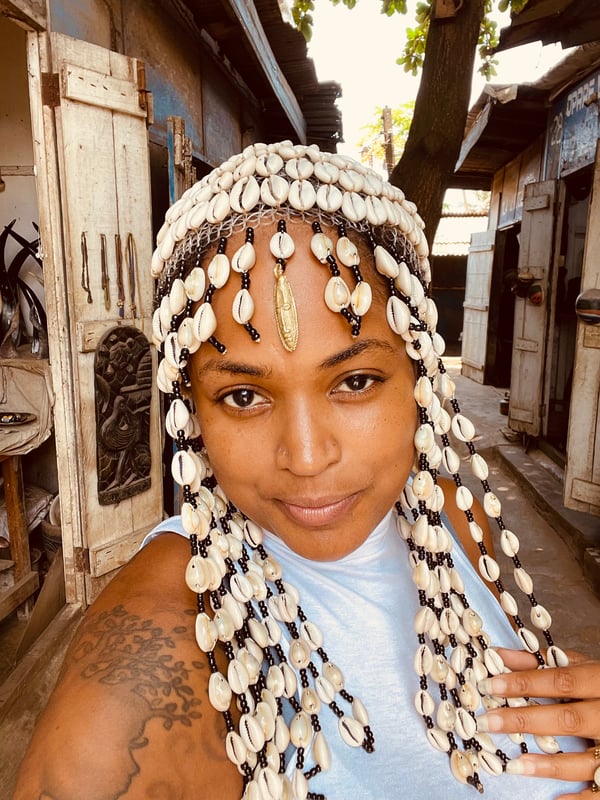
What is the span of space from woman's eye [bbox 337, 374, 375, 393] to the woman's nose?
0.07 meters

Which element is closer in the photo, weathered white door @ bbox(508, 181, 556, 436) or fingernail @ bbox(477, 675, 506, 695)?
fingernail @ bbox(477, 675, 506, 695)

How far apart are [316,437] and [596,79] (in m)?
5.87

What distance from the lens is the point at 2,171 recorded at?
401cm

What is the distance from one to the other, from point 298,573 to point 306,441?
1.11 feet

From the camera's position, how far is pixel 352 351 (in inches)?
35.7

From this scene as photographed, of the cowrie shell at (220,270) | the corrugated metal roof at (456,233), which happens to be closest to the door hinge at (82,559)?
the cowrie shell at (220,270)

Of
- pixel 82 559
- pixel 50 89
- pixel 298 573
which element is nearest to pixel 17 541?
pixel 82 559

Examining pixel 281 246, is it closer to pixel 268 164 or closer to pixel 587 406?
pixel 268 164

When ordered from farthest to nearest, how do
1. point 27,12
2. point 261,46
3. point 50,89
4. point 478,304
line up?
point 478,304 → point 261,46 → point 50,89 → point 27,12

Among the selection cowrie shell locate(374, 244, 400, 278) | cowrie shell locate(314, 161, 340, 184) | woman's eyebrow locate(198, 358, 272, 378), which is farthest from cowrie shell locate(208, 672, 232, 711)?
cowrie shell locate(314, 161, 340, 184)

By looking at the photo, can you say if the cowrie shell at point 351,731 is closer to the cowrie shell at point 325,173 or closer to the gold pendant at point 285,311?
the gold pendant at point 285,311

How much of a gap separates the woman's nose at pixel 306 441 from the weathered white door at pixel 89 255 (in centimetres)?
239

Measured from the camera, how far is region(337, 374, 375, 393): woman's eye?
0.94 m

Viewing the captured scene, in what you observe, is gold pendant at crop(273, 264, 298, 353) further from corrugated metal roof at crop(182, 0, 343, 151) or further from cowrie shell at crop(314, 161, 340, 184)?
corrugated metal roof at crop(182, 0, 343, 151)
